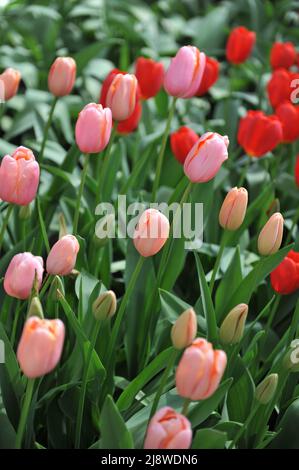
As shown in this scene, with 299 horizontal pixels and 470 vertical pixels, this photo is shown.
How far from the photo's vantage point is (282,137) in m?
1.58

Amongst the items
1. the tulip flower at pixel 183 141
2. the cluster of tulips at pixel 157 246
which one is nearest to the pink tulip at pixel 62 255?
the cluster of tulips at pixel 157 246

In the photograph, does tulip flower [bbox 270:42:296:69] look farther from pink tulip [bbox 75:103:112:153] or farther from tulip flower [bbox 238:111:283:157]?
pink tulip [bbox 75:103:112:153]

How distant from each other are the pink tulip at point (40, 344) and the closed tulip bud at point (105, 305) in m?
0.19

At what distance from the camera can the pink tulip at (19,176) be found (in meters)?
1.07

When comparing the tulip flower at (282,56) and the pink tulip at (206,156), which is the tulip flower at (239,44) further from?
the pink tulip at (206,156)

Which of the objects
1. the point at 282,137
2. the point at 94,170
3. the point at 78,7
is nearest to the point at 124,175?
the point at 94,170

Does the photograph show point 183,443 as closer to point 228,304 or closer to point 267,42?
point 228,304

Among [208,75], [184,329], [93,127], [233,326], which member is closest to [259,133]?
[208,75]

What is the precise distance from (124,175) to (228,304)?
1.63 ft

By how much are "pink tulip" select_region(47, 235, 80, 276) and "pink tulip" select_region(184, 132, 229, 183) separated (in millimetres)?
188

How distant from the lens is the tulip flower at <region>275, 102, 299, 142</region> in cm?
153

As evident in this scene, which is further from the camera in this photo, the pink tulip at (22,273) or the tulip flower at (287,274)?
the tulip flower at (287,274)

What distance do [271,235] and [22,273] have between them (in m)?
0.34
